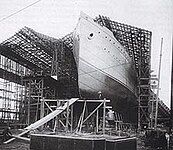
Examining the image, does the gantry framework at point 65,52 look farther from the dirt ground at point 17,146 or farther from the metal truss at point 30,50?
the dirt ground at point 17,146

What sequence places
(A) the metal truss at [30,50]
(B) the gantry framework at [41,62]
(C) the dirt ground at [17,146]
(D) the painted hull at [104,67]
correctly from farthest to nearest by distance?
1. (A) the metal truss at [30,50]
2. (B) the gantry framework at [41,62]
3. (D) the painted hull at [104,67]
4. (C) the dirt ground at [17,146]

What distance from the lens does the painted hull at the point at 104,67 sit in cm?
339

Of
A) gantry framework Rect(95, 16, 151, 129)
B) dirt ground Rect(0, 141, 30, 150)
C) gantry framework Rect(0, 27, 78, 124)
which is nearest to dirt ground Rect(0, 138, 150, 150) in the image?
dirt ground Rect(0, 141, 30, 150)

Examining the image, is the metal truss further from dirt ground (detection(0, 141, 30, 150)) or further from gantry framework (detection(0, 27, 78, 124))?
dirt ground (detection(0, 141, 30, 150))

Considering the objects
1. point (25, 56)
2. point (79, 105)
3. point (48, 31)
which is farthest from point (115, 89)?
point (25, 56)

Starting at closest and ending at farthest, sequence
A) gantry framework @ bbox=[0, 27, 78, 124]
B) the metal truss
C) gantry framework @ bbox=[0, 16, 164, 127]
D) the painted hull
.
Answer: gantry framework @ bbox=[0, 16, 164, 127], the painted hull, gantry framework @ bbox=[0, 27, 78, 124], the metal truss

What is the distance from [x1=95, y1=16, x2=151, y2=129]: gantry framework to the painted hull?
105 millimetres

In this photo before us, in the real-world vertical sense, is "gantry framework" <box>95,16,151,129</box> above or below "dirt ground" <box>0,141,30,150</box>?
above

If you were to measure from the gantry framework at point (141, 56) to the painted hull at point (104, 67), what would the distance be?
0.11 meters

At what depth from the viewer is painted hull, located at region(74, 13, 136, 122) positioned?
3.39 meters

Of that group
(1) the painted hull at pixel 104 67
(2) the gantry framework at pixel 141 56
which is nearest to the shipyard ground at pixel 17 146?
(2) the gantry framework at pixel 141 56

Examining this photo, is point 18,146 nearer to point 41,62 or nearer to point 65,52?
point 65,52

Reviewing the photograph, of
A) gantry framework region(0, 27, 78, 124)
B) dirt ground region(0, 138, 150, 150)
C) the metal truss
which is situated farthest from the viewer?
the metal truss

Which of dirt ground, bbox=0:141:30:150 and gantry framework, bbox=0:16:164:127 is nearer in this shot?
dirt ground, bbox=0:141:30:150
